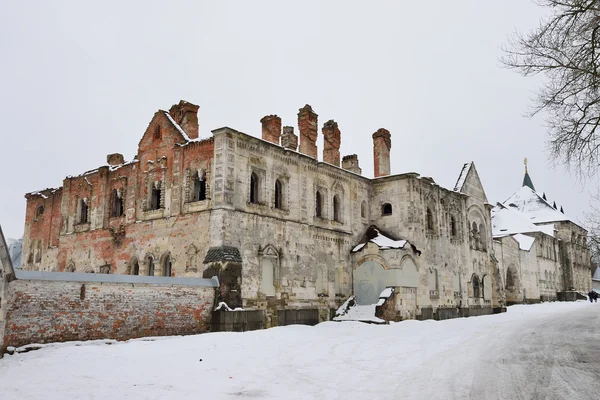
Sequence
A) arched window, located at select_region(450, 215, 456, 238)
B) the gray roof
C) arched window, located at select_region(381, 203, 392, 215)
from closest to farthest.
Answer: the gray roof < arched window, located at select_region(381, 203, 392, 215) < arched window, located at select_region(450, 215, 456, 238)

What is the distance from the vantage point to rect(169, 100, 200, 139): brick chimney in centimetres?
2312

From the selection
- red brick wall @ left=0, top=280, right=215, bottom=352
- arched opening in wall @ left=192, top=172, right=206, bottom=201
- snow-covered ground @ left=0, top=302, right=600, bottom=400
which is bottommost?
snow-covered ground @ left=0, top=302, right=600, bottom=400

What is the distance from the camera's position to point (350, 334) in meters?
19.4

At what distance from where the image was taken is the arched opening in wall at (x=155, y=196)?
23359 millimetres

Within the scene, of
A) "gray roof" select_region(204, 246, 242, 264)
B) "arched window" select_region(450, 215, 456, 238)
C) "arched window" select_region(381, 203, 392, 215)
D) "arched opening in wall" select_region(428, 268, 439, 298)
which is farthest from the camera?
"arched window" select_region(450, 215, 456, 238)

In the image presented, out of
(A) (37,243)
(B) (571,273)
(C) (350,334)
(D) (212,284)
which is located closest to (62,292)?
(D) (212,284)

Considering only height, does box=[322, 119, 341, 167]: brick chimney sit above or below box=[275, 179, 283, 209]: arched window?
above

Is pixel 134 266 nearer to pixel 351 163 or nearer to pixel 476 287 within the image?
pixel 351 163

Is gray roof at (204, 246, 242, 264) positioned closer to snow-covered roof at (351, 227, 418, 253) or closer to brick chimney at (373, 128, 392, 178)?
snow-covered roof at (351, 227, 418, 253)

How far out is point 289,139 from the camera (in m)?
24.7

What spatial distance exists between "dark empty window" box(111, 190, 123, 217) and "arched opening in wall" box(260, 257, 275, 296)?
817 cm

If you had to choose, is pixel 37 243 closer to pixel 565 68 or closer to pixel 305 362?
pixel 305 362

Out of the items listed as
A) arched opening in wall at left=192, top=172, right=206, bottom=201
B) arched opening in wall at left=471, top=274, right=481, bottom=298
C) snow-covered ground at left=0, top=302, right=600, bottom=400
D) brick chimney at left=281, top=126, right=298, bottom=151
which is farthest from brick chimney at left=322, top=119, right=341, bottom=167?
arched opening in wall at left=471, top=274, right=481, bottom=298

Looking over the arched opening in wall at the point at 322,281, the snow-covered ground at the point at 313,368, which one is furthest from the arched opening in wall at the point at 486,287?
the snow-covered ground at the point at 313,368
